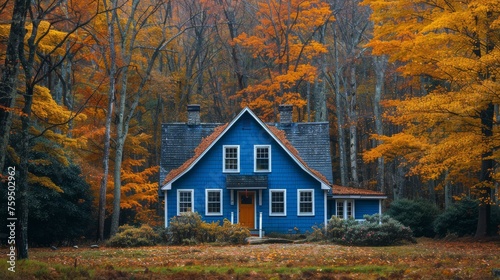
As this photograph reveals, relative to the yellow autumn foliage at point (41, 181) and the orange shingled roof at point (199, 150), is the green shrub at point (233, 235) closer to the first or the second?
the orange shingled roof at point (199, 150)

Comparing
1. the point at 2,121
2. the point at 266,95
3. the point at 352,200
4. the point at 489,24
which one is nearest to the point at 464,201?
the point at 352,200

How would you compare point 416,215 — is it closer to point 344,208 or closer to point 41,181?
point 344,208

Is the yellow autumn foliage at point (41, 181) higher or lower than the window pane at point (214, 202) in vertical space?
higher

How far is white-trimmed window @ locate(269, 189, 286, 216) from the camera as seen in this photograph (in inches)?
1389

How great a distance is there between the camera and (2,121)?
17.9 m

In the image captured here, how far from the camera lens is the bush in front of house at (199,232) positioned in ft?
96.3

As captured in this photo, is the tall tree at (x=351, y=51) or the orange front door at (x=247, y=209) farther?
the tall tree at (x=351, y=51)

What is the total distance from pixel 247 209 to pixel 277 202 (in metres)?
1.55

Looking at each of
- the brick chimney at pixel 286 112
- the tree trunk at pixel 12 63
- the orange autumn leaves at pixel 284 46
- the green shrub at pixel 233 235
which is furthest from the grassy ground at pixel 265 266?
the orange autumn leaves at pixel 284 46

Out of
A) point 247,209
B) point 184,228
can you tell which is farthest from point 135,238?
point 247,209

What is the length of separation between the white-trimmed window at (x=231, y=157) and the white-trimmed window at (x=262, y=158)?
35.8 inches

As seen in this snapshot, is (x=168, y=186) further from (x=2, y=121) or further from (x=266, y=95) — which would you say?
(x=2, y=121)

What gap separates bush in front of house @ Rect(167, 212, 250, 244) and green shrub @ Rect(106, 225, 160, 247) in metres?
0.73

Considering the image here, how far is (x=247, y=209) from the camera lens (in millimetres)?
35406
